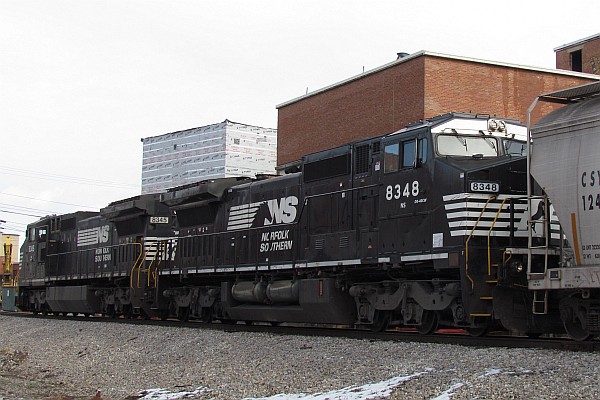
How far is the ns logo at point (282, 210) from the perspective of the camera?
645 inches

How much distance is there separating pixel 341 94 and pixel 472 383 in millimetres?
26173

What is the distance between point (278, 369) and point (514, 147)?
5531 mm

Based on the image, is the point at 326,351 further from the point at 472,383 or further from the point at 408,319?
the point at 472,383

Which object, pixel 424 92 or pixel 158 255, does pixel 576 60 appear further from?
pixel 158 255

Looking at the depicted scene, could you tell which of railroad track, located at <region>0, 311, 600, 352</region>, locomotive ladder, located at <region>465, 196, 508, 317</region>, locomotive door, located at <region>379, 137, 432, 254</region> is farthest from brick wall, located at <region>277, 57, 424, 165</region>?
locomotive ladder, located at <region>465, 196, 508, 317</region>

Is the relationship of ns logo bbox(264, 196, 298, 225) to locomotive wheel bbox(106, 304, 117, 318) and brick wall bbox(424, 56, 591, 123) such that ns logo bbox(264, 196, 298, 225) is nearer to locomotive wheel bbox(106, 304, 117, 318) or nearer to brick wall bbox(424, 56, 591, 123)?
locomotive wheel bbox(106, 304, 117, 318)

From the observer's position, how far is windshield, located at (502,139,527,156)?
41.5 feet

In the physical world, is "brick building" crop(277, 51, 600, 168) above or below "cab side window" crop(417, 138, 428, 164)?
above

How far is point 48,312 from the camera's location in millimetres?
29812

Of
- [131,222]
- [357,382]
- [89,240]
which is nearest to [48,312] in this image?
[89,240]

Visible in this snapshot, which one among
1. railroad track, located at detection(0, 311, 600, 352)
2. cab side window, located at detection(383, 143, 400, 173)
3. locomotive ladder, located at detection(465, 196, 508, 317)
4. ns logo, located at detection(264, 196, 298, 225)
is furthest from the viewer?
ns logo, located at detection(264, 196, 298, 225)

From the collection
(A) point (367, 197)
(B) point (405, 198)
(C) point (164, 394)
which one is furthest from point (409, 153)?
(C) point (164, 394)

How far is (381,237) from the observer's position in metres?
13.5

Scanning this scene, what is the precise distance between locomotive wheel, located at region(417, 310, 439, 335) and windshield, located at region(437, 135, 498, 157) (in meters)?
2.69
